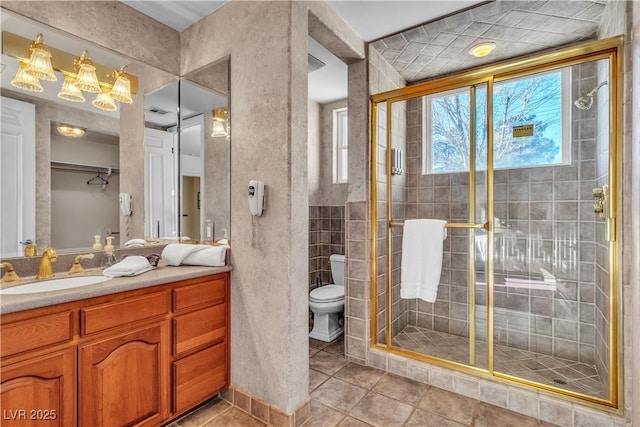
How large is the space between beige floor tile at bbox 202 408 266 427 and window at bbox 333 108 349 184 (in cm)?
252

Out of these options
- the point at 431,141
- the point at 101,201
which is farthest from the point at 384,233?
the point at 101,201

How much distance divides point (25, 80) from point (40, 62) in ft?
0.47

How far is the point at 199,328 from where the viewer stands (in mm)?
1818

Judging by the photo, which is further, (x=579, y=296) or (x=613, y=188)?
(x=579, y=296)

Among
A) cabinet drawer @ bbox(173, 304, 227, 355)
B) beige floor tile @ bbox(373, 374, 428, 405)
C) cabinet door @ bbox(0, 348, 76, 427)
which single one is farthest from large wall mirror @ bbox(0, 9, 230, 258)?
beige floor tile @ bbox(373, 374, 428, 405)

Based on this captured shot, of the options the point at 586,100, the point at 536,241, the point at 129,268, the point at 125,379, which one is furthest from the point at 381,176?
the point at 125,379

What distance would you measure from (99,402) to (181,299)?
556mm

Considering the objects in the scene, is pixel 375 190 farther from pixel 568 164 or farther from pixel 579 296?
pixel 579 296

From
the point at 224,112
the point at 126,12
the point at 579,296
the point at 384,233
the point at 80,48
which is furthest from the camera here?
the point at 384,233

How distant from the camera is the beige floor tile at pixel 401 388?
200 cm

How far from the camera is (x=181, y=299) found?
1.73 meters

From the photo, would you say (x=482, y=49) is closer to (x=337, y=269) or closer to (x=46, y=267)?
(x=337, y=269)

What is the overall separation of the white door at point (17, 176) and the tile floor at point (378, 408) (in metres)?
1.34

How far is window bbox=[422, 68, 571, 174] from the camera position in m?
2.42
